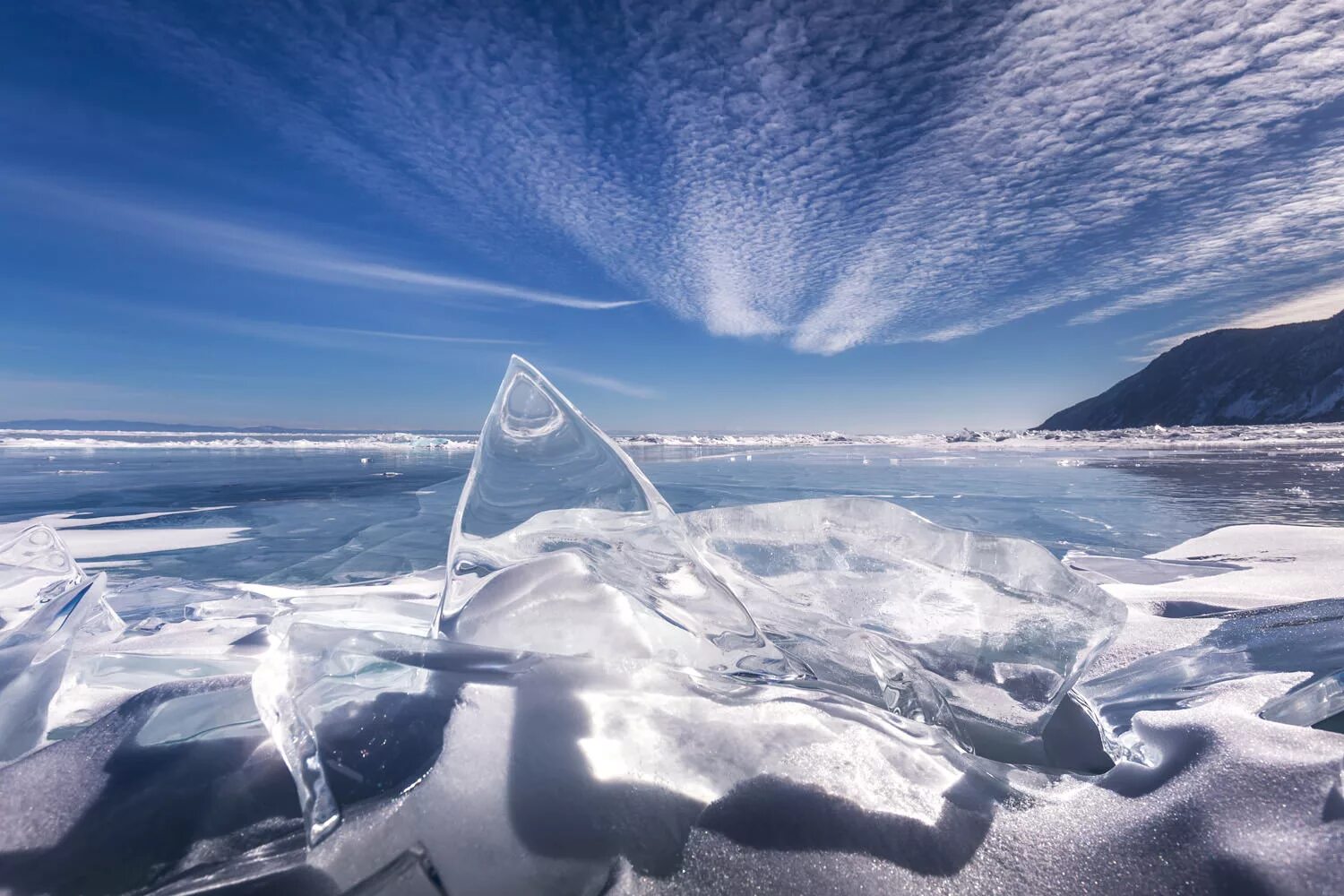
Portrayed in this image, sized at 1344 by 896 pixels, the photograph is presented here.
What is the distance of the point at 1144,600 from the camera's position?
2236 mm

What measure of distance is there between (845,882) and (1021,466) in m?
12.7

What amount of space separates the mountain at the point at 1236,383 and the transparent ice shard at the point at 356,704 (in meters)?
50.2

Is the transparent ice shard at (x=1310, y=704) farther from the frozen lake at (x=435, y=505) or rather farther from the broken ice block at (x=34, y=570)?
the broken ice block at (x=34, y=570)

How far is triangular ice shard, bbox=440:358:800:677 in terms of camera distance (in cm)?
121

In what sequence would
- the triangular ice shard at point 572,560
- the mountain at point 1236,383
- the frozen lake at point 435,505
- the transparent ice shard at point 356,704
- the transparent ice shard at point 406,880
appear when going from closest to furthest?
the transparent ice shard at point 406,880 < the transparent ice shard at point 356,704 < the triangular ice shard at point 572,560 < the frozen lake at point 435,505 < the mountain at point 1236,383

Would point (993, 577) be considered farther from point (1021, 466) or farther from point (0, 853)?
point (1021, 466)

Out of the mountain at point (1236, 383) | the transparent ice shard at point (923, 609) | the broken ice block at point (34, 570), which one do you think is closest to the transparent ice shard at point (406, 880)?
the transparent ice shard at point (923, 609)

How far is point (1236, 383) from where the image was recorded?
157 feet

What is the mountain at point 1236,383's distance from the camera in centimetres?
3859

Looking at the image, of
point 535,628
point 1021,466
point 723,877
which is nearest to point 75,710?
point 535,628

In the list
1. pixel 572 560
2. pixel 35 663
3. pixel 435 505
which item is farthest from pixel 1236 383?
pixel 35 663

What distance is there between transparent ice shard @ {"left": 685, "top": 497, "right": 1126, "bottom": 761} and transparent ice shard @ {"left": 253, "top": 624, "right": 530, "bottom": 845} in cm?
80

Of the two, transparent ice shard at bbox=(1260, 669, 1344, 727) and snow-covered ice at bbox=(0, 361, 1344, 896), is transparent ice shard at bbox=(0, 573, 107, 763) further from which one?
transparent ice shard at bbox=(1260, 669, 1344, 727)

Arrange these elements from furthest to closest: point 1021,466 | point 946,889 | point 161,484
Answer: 1. point 1021,466
2. point 161,484
3. point 946,889
